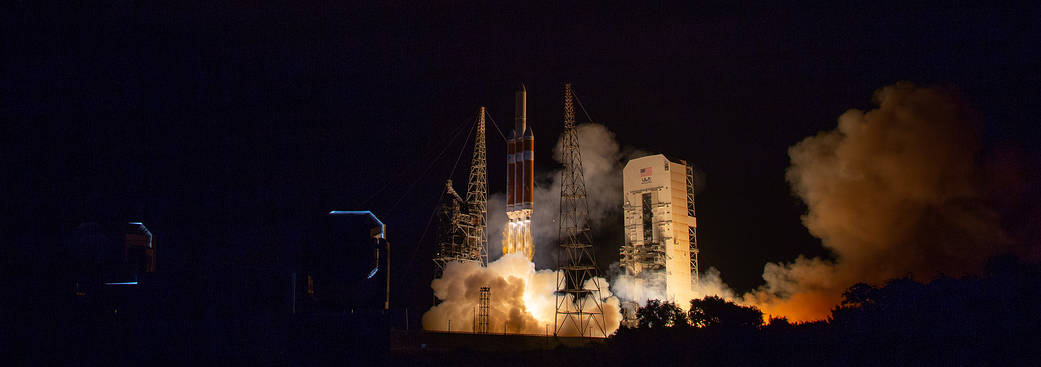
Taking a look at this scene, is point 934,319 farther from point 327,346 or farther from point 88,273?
point 88,273

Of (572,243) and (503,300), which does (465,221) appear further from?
(572,243)

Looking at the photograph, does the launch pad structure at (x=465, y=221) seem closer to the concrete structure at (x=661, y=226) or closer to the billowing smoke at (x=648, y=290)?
the billowing smoke at (x=648, y=290)

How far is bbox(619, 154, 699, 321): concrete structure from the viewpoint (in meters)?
46.2

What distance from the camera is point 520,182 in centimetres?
4938

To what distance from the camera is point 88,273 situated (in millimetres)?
16016

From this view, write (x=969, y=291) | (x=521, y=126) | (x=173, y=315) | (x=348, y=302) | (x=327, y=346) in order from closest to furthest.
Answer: (x=348, y=302) < (x=327, y=346) < (x=173, y=315) < (x=969, y=291) < (x=521, y=126)

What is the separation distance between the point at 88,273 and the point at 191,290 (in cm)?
241

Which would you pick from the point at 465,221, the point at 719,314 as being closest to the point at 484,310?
the point at 465,221

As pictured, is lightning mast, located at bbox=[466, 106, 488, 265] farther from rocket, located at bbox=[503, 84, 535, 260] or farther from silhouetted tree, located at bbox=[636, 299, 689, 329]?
silhouetted tree, located at bbox=[636, 299, 689, 329]

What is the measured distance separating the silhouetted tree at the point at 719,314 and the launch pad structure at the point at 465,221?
19236mm

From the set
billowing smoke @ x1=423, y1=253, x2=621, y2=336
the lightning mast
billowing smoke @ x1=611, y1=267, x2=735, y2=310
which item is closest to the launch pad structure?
the lightning mast

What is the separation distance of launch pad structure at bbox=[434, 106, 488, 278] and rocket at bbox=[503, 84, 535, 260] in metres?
2.99

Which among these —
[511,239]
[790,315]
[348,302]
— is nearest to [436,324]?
[511,239]

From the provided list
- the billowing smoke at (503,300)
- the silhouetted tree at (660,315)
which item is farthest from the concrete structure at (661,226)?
the silhouetted tree at (660,315)
